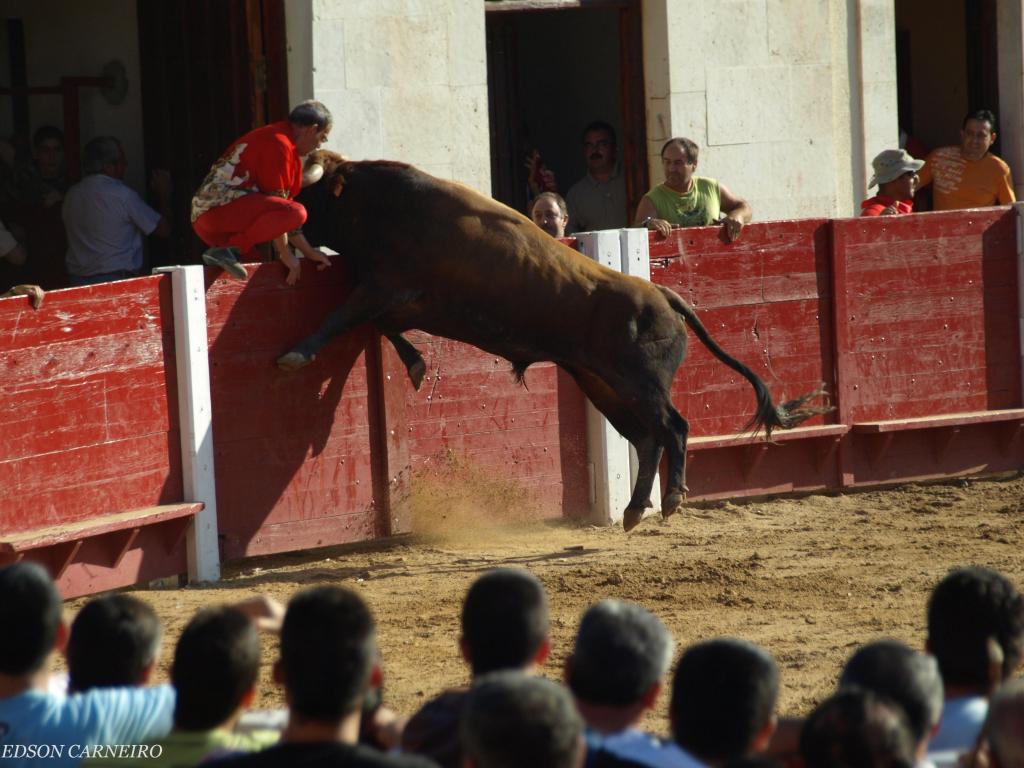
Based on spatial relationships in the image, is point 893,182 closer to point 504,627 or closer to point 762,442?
point 762,442

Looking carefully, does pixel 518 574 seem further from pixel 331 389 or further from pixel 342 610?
pixel 331 389

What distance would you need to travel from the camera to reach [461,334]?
8047 millimetres

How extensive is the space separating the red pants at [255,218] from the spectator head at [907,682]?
5120 mm

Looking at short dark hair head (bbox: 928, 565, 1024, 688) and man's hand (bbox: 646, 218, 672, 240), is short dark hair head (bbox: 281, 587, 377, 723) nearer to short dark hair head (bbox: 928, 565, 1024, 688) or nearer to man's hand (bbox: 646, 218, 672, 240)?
short dark hair head (bbox: 928, 565, 1024, 688)

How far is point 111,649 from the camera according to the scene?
3174 millimetres

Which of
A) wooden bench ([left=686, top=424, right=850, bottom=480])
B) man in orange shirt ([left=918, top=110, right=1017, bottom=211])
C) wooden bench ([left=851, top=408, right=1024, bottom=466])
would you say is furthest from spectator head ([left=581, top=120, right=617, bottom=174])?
wooden bench ([left=851, top=408, right=1024, bottom=466])

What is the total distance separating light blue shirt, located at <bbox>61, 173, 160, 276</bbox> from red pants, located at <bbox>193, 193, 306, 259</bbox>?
211cm

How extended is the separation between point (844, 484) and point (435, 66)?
134 inches

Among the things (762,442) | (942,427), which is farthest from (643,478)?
(942,427)

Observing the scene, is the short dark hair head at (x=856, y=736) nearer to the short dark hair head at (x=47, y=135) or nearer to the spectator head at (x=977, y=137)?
the spectator head at (x=977, y=137)

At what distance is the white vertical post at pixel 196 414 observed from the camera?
7637mm

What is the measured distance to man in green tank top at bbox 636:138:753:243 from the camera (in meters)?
9.27

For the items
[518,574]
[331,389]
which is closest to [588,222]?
[331,389]

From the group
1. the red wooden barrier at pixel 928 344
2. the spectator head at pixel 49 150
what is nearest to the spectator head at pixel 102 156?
the spectator head at pixel 49 150
